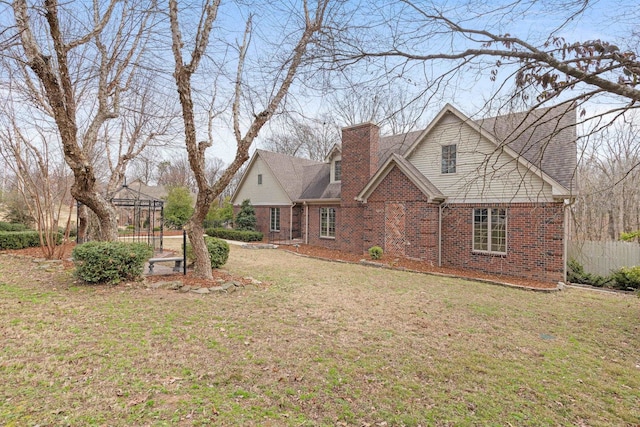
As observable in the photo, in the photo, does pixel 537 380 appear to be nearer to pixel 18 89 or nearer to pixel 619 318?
pixel 619 318

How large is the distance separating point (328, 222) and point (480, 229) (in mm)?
8113

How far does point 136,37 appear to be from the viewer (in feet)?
34.3

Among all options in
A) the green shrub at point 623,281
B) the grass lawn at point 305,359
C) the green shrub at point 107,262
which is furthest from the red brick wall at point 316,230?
the green shrub at point 623,281

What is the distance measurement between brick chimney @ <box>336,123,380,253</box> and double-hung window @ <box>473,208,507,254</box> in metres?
5.13

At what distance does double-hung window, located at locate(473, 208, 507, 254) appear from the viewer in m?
11.7

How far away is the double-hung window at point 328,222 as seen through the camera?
18.0 metres

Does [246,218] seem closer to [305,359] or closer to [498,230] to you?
[498,230]

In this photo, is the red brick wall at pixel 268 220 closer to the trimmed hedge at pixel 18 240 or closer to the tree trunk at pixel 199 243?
the trimmed hedge at pixel 18 240

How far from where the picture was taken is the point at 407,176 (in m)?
13.4

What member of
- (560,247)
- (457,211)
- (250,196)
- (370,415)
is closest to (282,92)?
(370,415)

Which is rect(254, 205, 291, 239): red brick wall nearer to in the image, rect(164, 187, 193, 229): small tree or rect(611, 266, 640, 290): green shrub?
rect(164, 187, 193, 229): small tree

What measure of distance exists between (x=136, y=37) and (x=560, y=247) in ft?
50.8

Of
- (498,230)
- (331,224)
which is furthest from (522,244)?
(331,224)

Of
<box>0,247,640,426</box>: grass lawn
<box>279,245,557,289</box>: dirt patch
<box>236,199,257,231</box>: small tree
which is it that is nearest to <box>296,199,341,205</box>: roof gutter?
<box>279,245,557,289</box>: dirt patch
